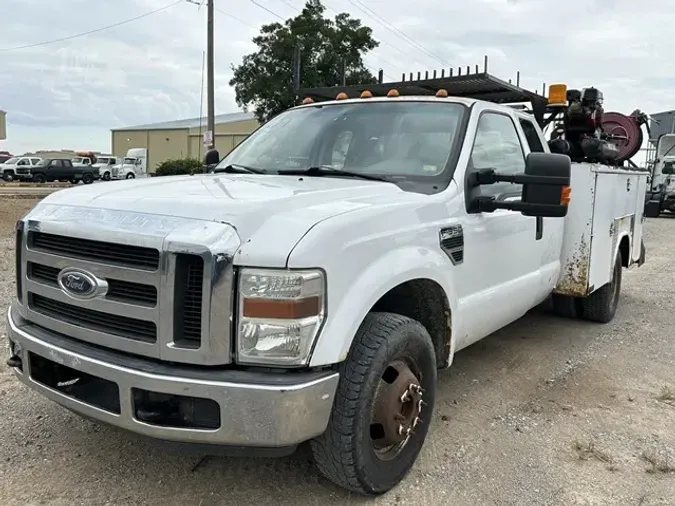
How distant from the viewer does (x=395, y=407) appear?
284 cm

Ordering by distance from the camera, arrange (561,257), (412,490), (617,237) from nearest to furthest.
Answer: (412,490), (561,257), (617,237)

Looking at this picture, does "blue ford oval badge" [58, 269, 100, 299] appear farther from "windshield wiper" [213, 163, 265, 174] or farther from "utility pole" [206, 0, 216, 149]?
"utility pole" [206, 0, 216, 149]

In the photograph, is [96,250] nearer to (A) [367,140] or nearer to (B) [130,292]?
(B) [130,292]

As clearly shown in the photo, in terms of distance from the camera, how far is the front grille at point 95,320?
2.49 metres

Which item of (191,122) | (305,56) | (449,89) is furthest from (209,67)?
(191,122)

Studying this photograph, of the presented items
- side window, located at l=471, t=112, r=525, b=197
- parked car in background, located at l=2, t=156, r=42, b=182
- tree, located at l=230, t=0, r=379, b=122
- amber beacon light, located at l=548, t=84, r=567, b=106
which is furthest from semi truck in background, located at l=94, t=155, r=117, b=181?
side window, located at l=471, t=112, r=525, b=197

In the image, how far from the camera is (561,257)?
5.03m

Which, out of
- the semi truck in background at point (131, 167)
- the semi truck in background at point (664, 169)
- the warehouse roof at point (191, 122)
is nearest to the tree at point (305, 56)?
the semi truck in background at point (131, 167)

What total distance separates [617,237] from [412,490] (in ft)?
12.7

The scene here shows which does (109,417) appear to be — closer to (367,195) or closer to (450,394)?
(367,195)

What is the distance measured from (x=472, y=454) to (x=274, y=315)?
1633 mm

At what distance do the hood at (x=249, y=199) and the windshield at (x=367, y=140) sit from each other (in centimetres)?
36

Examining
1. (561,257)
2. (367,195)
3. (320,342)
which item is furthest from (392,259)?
(561,257)

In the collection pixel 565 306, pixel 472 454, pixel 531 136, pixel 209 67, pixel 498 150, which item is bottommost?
pixel 472 454
